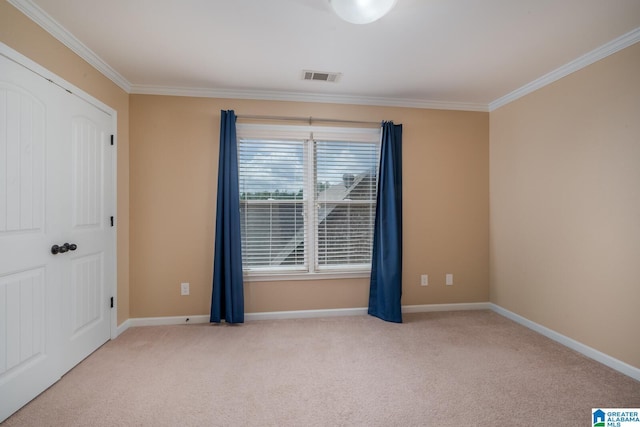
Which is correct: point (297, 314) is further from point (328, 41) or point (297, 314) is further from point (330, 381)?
point (328, 41)

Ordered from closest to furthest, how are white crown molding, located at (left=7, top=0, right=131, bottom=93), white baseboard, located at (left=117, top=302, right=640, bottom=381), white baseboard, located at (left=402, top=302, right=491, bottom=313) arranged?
1. white crown molding, located at (left=7, top=0, right=131, bottom=93)
2. white baseboard, located at (left=117, top=302, right=640, bottom=381)
3. white baseboard, located at (left=402, top=302, right=491, bottom=313)

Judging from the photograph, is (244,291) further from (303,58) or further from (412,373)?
(303,58)

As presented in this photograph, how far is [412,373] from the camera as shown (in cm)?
218

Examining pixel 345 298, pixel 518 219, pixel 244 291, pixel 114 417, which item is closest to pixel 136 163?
pixel 244 291

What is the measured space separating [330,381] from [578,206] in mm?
2513

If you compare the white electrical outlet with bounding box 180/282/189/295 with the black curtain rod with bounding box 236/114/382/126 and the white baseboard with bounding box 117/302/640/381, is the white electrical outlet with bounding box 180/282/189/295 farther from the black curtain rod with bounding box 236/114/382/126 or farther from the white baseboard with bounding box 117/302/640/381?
the black curtain rod with bounding box 236/114/382/126

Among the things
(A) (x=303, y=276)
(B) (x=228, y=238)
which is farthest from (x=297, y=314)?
(B) (x=228, y=238)

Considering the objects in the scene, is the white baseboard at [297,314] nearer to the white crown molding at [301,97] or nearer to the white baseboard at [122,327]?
the white baseboard at [122,327]

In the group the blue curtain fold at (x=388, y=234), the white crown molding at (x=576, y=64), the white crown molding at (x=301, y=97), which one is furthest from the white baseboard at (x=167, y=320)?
the white crown molding at (x=576, y=64)

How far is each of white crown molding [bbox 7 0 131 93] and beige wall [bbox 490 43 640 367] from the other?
4.04 meters

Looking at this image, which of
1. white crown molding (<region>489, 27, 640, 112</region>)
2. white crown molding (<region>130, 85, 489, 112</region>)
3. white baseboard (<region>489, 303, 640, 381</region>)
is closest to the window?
white crown molding (<region>130, 85, 489, 112</region>)

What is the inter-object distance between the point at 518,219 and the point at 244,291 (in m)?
3.06

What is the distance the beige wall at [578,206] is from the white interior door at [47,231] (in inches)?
160

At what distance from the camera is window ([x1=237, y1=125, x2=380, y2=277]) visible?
10.7ft
